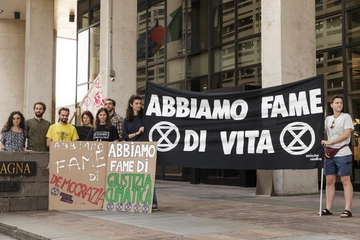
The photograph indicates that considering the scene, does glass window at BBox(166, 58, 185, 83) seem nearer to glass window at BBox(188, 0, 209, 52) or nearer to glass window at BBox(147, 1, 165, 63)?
glass window at BBox(147, 1, 165, 63)

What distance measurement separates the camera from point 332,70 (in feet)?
46.1

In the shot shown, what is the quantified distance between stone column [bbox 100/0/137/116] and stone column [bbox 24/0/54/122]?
6466 mm

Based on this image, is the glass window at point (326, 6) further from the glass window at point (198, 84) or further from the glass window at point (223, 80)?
the glass window at point (198, 84)

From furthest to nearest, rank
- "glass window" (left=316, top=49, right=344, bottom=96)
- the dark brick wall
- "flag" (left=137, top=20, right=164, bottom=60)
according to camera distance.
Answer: "flag" (left=137, top=20, right=164, bottom=60) → "glass window" (left=316, top=49, right=344, bottom=96) → the dark brick wall

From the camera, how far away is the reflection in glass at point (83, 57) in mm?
24328

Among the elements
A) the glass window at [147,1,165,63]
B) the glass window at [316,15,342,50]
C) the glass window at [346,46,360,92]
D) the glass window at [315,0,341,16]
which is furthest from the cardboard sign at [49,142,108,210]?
the glass window at [147,1,165,63]

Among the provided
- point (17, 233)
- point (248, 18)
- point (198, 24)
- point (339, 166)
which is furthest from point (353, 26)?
point (17, 233)

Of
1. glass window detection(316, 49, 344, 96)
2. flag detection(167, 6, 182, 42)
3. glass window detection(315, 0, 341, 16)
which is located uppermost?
flag detection(167, 6, 182, 42)

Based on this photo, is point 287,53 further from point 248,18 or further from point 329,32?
point 248,18

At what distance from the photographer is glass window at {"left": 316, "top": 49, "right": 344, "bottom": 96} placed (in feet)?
45.5

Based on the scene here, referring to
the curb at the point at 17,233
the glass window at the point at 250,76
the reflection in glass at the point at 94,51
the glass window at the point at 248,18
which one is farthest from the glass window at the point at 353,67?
the reflection in glass at the point at 94,51

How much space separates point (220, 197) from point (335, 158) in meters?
A: 4.42

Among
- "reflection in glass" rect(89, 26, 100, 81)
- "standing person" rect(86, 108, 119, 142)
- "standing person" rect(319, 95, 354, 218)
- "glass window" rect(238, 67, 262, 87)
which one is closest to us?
"standing person" rect(319, 95, 354, 218)

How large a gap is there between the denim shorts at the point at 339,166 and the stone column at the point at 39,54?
16.5 metres
